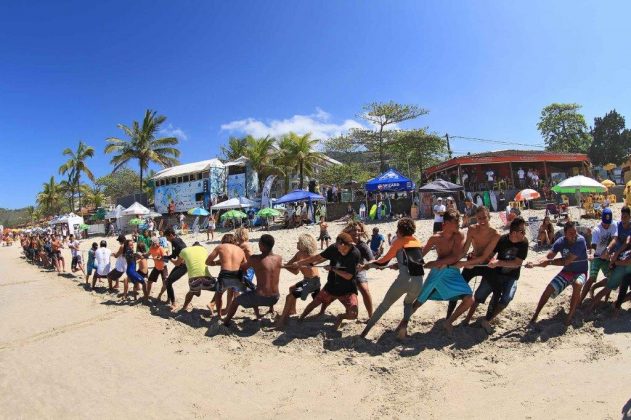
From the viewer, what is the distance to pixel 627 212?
5.37 metres

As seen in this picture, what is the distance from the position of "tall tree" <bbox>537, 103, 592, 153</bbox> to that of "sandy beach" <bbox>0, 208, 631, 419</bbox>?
47.8 m

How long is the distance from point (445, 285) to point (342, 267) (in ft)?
4.36

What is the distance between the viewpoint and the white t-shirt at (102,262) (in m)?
10.2

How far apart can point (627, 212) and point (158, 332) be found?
7.07 m

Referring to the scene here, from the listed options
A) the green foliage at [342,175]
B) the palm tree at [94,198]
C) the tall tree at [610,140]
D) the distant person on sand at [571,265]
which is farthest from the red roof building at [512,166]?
the palm tree at [94,198]

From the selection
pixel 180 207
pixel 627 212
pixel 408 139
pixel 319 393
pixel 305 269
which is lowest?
pixel 319 393

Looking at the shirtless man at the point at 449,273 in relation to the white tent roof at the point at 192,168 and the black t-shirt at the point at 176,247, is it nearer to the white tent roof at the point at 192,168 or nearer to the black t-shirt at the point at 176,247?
the black t-shirt at the point at 176,247

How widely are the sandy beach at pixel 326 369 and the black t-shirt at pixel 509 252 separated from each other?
2.65 ft

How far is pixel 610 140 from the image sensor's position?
1766 inches

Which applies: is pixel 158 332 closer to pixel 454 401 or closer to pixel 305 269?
pixel 305 269

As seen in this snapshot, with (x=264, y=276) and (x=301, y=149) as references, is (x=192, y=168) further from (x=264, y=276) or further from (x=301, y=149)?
(x=264, y=276)

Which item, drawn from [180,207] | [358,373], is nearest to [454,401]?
[358,373]

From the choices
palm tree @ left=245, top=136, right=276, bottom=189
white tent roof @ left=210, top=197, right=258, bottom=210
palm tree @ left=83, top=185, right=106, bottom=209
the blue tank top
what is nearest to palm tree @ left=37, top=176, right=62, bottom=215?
palm tree @ left=83, top=185, right=106, bottom=209

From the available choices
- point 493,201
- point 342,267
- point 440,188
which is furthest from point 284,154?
point 342,267
